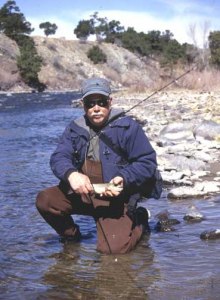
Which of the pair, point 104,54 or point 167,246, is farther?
point 104,54

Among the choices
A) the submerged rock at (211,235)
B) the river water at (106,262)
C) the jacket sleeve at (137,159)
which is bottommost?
the river water at (106,262)

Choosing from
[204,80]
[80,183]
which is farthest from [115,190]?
[204,80]

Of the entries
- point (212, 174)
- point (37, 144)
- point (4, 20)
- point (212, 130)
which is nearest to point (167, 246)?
point (212, 174)

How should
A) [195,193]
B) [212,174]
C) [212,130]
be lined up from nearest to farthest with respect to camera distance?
[195,193] < [212,174] < [212,130]

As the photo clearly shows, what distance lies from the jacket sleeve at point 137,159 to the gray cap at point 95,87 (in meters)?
0.32

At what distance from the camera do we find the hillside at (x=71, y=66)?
57.2 meters

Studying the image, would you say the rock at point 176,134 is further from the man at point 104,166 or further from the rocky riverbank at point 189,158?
the man at point 104,166

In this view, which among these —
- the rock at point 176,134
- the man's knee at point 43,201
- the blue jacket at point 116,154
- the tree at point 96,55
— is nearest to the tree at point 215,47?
the rock at point 176,134

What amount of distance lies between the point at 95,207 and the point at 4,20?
67290 millimetres

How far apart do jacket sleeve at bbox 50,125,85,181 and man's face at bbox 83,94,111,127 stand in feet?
0.69

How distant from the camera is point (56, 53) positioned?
72.9 m

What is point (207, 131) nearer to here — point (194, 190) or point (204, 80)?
point (194, 190)

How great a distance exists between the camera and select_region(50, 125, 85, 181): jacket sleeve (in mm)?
3693

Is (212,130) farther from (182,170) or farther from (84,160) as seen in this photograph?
(84,160)
